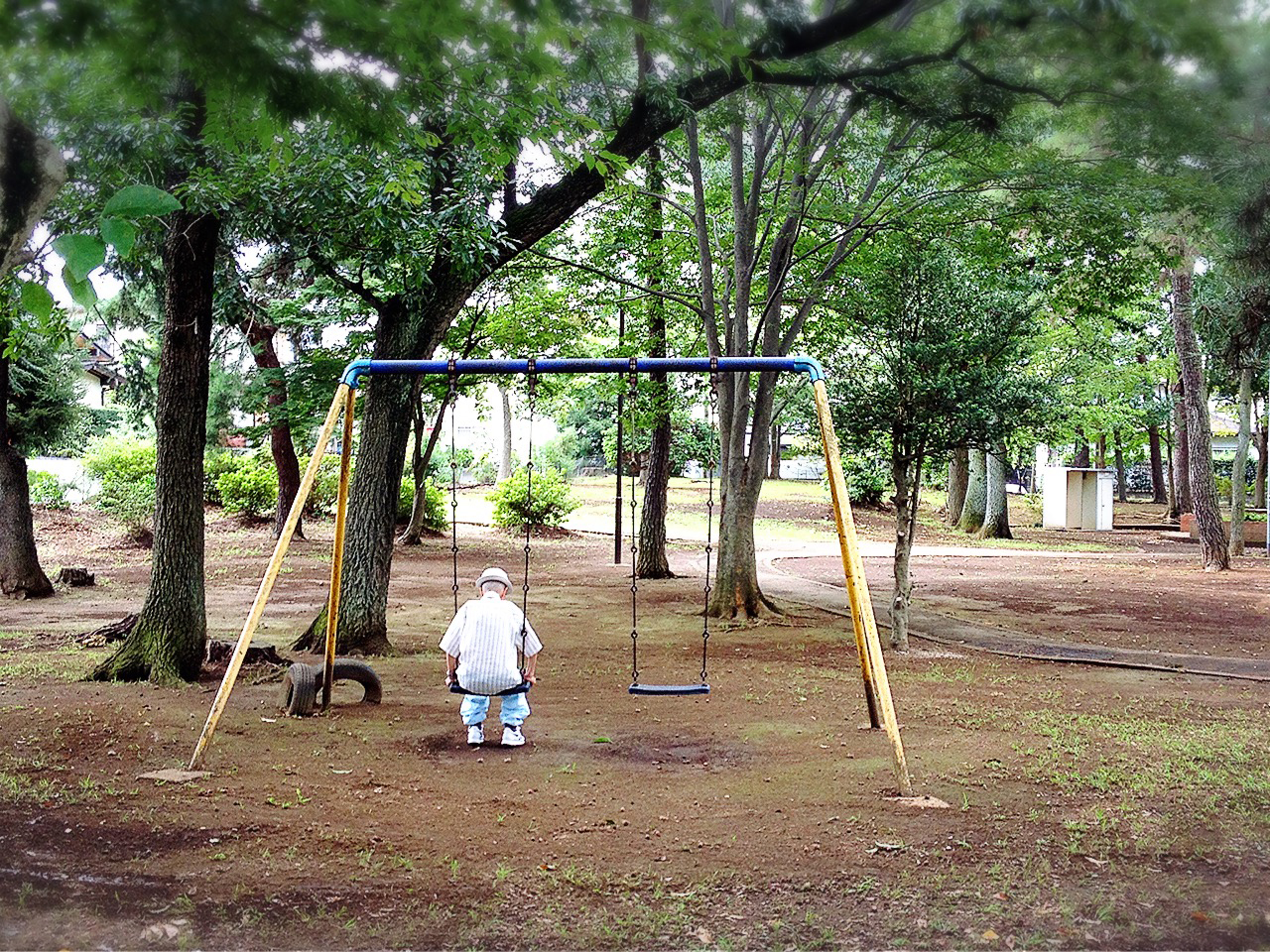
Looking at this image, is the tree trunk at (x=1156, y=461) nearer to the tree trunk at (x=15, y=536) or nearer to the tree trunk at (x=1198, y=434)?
the tree trunk at (x=1198, y=434)

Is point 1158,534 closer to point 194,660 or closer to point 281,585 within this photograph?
point 281,585

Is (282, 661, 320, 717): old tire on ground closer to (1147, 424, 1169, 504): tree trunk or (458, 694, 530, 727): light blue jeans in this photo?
(458, 694, 530, 727): light blue jeans

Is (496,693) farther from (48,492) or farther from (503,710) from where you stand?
(48,492)

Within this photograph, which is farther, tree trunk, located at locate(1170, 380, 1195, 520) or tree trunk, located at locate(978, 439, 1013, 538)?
tree trunk, located at locate(1170, 380, 1195, 520)

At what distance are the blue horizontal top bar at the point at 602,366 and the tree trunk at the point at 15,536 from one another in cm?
1007

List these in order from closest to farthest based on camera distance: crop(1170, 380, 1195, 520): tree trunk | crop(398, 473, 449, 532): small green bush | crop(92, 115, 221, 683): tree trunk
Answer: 1. crop(92, 115, 221, 683): tree trunk
2. crop(398, 473, 449, 532): small green bush
3. crop(1170, 380, 1195, 520): tree trunk

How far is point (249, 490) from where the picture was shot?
89.0 feet

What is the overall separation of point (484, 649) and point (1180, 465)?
33978 millimetres

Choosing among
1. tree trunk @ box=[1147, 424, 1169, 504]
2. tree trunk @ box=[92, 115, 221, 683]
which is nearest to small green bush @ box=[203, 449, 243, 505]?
tree trunk @ box=[92, 115, 221, 683]

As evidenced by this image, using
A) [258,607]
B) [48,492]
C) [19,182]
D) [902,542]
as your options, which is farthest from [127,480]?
[19,182]

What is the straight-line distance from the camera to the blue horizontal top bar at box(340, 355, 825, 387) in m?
7.39

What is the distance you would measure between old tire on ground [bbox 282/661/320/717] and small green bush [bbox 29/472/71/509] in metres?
22.9

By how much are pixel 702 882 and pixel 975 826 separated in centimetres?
162

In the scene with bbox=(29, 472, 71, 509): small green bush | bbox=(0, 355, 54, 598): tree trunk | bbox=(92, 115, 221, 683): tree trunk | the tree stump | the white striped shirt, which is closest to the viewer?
the white striped shirt
